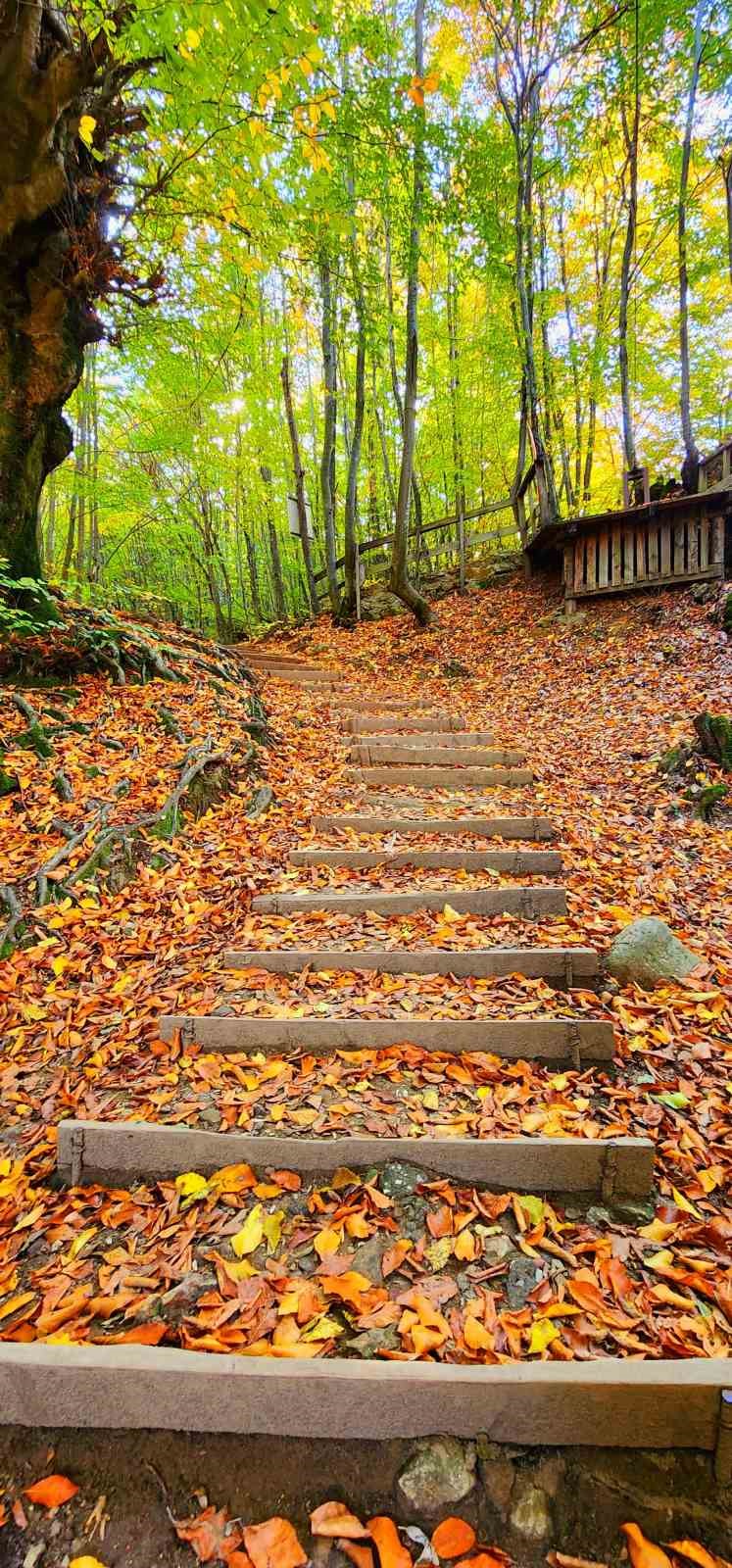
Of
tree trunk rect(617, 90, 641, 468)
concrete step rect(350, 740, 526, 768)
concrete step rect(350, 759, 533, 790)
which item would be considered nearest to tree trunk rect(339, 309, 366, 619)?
tree trunk rect(617, 90, 641, 468)

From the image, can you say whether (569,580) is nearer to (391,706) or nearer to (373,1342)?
(391,706)

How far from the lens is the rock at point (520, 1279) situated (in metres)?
1.63

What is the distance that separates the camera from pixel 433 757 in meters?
6.21

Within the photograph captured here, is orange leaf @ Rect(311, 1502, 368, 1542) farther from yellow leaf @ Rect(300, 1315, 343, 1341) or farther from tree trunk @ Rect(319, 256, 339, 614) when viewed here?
tree trunk @ Rect(319, 256, 339, 614)

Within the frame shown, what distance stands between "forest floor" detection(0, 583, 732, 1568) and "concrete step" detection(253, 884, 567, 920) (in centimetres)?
9

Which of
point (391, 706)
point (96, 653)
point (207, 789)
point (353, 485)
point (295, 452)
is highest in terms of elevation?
point (295, 452)

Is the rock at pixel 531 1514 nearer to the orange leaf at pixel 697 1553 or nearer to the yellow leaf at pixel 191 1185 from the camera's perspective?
the orange leaf at pixel 697 1553

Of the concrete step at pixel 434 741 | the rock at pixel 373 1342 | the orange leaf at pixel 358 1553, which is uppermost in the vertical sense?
the concrete step at pixel 434 741

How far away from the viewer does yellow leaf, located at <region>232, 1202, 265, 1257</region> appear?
1.79 m

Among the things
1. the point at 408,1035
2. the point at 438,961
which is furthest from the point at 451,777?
the point at 408,1035

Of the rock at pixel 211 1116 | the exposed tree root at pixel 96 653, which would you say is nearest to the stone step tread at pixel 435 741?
the exposed tree root at pixel 96 653

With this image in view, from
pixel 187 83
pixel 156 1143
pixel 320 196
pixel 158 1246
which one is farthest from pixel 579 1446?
pixel 187 83

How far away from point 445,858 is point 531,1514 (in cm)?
294

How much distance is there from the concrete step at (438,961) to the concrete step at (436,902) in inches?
15.6
